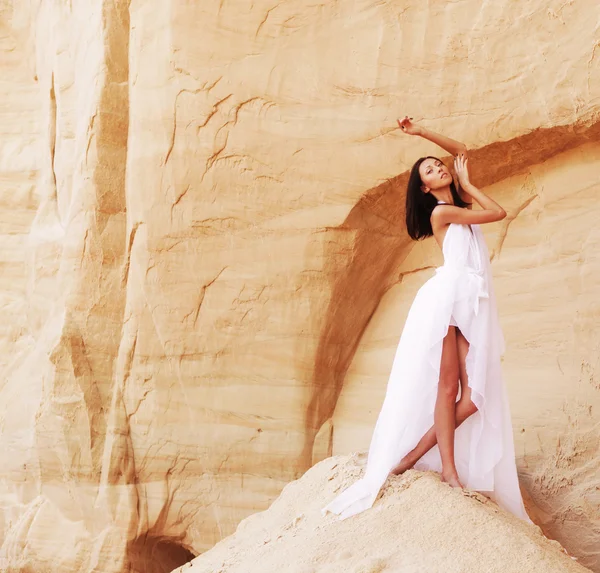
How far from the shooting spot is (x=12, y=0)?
7.61 metres

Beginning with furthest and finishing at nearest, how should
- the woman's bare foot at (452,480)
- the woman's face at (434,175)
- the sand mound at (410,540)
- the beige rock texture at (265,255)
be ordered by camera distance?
the beige rock texture at (265,255) < the woman's face at (434,175) < the woman's bare foot at (452,480) < the sand mound at (410,540)

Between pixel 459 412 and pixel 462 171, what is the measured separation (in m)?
1.02

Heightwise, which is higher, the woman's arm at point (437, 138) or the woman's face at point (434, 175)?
the woman's arm at point (437, 138)

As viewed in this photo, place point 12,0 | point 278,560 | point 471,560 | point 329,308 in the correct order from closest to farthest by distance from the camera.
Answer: point 471,560 → point 278,560 → point 329,308 → point 12,0

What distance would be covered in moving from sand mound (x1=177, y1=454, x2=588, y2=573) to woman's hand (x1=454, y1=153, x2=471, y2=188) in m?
1.22

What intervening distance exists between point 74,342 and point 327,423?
5.71 ft

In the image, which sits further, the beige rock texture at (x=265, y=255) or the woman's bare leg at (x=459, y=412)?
the beige rock texture at (x=265, y=255)

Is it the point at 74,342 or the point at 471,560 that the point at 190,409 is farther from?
the point at 471,560

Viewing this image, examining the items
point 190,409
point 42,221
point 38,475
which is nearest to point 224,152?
point 190,409

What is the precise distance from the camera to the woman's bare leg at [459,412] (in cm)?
370

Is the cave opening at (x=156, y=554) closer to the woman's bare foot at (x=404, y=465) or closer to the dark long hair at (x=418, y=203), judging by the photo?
the woman's bare foot at (x=404, y=465)

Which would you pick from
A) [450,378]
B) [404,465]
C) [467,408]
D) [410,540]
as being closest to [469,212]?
[450,378]

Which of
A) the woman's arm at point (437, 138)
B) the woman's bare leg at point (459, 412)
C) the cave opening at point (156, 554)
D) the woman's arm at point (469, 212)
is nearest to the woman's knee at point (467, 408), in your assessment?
the woman's bare leg at point (459, 412)

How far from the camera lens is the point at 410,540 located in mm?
3266
